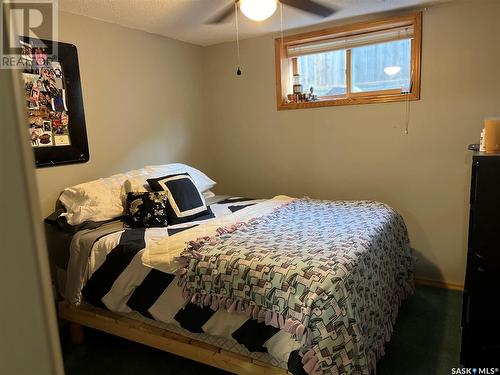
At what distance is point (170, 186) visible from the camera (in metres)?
2.68

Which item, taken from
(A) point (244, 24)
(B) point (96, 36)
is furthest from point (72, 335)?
(A) point (244, 24)

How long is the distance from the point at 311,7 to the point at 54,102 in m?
1.96

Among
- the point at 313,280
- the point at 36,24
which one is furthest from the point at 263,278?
the point at 36,24

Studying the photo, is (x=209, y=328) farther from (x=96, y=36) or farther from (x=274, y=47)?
(x=274, y=47)

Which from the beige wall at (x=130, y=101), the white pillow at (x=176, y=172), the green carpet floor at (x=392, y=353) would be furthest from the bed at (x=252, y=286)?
the beige wall at (x=130, y=101)

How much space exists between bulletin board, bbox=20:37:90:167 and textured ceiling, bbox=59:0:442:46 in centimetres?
34

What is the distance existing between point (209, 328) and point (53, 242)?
1342 millimetres

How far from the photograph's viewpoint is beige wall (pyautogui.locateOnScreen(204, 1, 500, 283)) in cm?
273

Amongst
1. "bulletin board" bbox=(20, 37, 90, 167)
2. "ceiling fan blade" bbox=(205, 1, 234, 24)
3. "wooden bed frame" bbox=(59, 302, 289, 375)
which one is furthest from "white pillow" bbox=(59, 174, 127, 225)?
"ceiling fan blade" bbox=(205, 1, 234, 24)

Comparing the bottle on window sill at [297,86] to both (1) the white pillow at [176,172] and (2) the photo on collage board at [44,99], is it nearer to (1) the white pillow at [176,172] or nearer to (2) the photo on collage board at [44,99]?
(1) the white pillow at [176,172]

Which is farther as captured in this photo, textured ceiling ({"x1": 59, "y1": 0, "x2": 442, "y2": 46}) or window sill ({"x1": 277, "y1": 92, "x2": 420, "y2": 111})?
window sill ({"x1": 277, "y1": 92, "x2": 420, "y2": 111})

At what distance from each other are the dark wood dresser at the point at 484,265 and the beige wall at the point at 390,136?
1.17 m

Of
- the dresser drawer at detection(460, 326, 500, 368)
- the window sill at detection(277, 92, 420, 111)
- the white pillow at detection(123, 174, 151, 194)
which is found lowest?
the dresser drawer at detection(460, 326, 500, 368)

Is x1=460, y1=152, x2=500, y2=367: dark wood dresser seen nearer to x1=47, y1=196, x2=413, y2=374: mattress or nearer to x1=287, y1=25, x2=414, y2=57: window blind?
x1=47, y1=196, x2=413, y2=374: mattress
